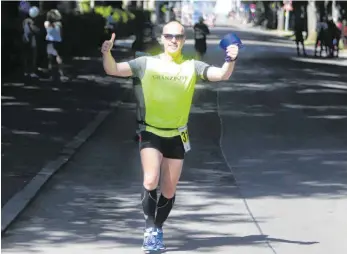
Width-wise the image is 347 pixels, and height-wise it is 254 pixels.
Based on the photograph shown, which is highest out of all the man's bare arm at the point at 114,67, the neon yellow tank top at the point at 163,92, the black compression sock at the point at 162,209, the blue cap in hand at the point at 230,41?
the blue cap in hand at the point at 230,41

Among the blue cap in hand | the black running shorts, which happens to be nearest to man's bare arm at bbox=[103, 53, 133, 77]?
the black running shorts

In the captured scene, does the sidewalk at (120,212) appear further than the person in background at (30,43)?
No

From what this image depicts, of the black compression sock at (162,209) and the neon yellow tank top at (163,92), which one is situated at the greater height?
the neon yellow tank top at (163,92)

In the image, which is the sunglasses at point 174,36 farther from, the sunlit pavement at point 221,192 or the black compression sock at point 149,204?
the sunlit pavement at point 221,192

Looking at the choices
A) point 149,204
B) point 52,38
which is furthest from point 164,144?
point 52,38

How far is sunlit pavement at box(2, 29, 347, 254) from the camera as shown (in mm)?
7035

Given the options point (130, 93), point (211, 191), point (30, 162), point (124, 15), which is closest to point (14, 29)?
point (130, 93)

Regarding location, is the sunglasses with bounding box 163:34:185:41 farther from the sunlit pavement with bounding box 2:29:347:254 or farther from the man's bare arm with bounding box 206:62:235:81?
the sunlit pavement with bounding box 2:29:347:254

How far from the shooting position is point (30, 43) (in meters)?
21.6

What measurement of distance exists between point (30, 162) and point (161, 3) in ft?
333

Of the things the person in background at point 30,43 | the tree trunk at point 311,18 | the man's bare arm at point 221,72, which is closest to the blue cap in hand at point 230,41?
the man's bare arm at point 221,72

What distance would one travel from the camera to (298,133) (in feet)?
46.9

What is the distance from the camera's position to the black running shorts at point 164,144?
6.50 m

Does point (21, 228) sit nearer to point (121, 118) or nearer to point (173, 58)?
point (173, 58)
